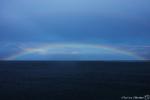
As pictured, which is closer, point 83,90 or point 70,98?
point 70,98

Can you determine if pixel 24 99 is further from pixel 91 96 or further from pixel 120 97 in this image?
pixel 120 97

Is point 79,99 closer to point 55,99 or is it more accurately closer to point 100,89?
point 55,99

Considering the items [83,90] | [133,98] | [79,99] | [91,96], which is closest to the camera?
[133,98]

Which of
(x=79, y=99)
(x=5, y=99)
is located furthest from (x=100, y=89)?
(x=5, y=99)

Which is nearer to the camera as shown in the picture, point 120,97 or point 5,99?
point 120,97

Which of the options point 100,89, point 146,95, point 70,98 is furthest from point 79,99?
point 100,89

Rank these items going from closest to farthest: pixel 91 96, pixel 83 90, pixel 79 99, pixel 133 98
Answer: pixel 133 98 < pixel 79 99 < pixel 91 96 < pixel 83 90

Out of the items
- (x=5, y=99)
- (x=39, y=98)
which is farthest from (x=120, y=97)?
(x=5, y=99)
